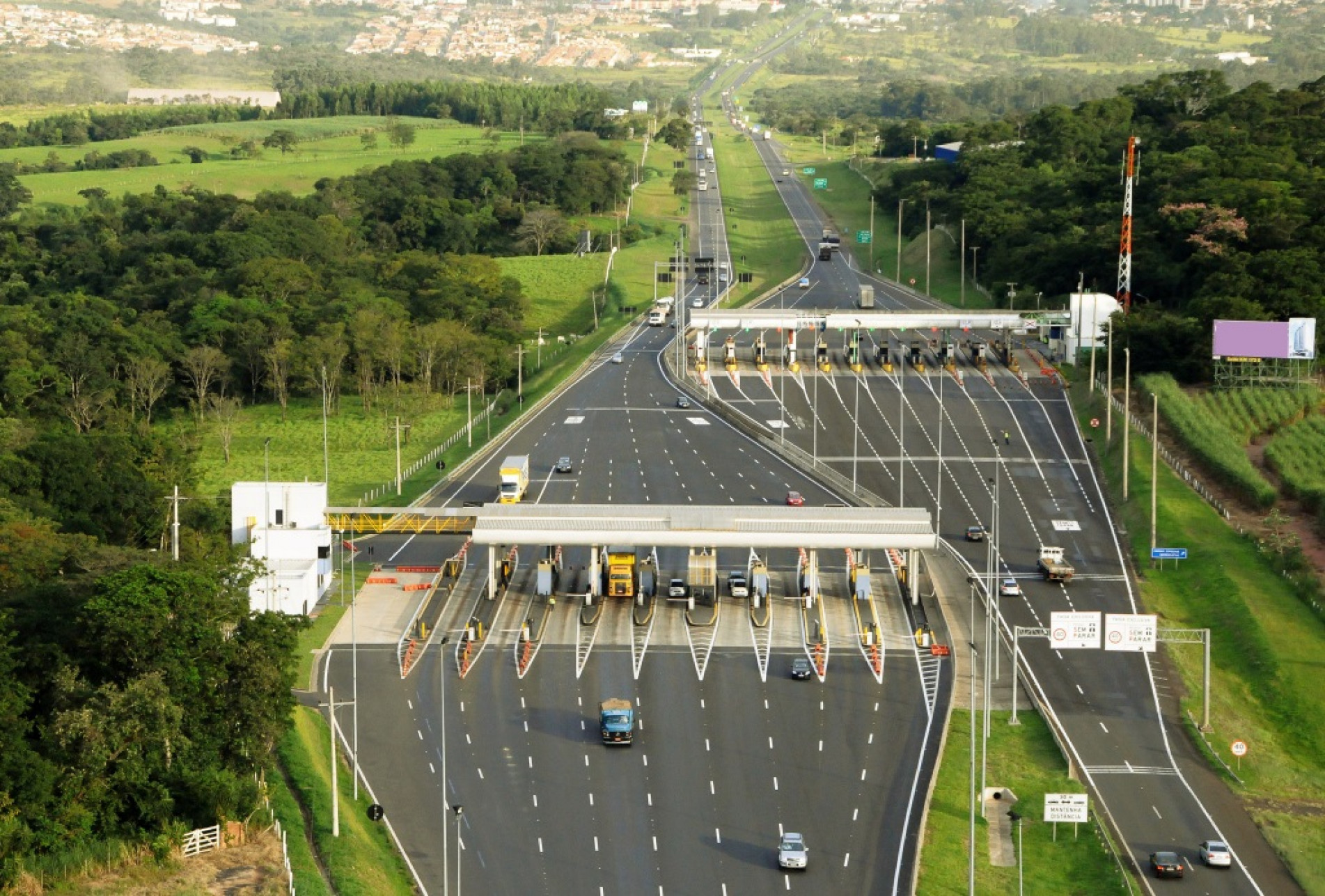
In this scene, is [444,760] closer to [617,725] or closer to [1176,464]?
[617,725]

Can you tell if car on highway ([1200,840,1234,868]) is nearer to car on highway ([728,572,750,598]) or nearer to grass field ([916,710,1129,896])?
grass field ([916,710,1129,896])

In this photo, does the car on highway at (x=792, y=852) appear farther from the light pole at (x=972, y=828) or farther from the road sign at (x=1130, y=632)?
the road sign at (x=1130, y=632)

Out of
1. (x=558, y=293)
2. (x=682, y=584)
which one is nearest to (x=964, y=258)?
(x=558, y=293)

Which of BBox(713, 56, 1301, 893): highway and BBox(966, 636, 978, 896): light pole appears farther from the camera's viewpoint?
BBox(713, 56, 1301, 893): highway

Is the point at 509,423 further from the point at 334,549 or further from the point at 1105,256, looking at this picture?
the point at 1105,256

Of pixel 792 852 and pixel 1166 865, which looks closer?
pixel 792 852

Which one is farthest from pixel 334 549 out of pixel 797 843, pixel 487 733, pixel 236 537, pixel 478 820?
pixel 797 843

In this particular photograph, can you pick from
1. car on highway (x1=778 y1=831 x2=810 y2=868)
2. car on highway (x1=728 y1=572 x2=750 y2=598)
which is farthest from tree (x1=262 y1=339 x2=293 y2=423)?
car on highway (x1=778 y1=831 x2=810 y2=868)
